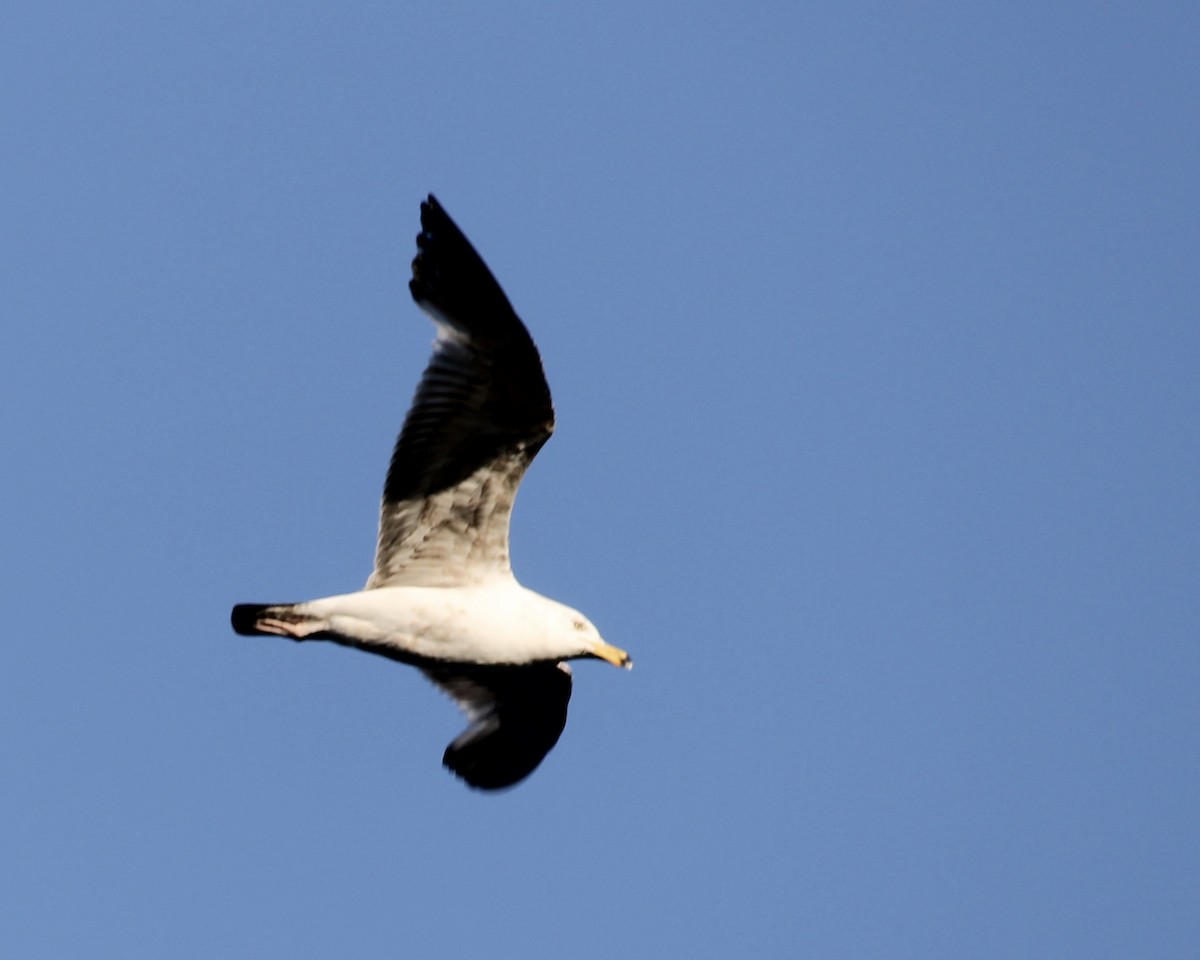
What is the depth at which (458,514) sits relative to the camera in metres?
13.8

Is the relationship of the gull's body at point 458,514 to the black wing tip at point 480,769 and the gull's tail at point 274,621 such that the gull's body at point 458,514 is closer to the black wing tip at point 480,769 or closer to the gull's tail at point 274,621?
the gull's tail at point 274,621

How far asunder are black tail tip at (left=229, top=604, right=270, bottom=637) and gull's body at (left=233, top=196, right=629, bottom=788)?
0.01 m

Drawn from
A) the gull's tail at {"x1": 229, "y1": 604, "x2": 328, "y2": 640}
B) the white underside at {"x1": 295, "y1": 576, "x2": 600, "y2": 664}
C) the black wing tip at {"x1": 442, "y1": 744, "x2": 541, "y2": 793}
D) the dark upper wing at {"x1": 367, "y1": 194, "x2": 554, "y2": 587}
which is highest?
the dark upper wing at {"x1": 367, "y1": 194, "x2": 554, "y2": 587}

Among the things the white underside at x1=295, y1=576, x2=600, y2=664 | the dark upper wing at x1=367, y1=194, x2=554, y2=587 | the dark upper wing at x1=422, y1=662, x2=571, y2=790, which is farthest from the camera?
the dark upper wing at x1=422, y1=662, x2=571, y2=790

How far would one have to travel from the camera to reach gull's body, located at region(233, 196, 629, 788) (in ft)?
43.7

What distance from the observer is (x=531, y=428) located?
1345cm

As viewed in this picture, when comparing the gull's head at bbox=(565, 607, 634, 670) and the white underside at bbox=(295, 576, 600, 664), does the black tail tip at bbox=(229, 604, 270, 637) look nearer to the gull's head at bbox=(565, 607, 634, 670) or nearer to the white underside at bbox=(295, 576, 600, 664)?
the white underside at bbox=(295, 576, 600, 664)

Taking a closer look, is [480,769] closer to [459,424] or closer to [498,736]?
[498,736]

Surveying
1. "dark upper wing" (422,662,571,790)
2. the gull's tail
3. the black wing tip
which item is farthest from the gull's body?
the black wing tip

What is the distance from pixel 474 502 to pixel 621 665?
1.75 m

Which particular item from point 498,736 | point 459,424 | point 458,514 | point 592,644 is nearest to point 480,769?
point 498,736

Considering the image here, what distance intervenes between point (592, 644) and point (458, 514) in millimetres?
1457

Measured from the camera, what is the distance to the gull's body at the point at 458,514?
1333 cm

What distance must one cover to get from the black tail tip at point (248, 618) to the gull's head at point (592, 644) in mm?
2346
